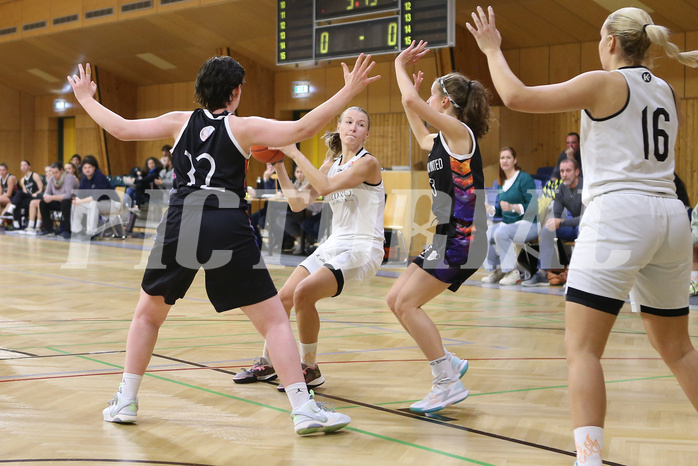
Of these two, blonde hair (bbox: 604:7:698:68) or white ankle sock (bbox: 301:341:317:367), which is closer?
blonde hair (bbox: 604:7:698:68)

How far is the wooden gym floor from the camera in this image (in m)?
2.92

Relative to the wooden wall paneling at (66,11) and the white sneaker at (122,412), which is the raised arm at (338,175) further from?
the wooden wall paneling at (66,11)

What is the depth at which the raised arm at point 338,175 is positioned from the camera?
12.5 feet

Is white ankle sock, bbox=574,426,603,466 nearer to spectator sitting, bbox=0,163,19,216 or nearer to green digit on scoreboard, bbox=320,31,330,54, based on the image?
green digit on scoreboard, bbox=320,31,330,54

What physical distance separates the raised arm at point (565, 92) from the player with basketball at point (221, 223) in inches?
34.1

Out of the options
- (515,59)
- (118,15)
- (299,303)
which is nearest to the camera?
(299,303)

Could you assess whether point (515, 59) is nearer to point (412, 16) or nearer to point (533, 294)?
point (412, 16)

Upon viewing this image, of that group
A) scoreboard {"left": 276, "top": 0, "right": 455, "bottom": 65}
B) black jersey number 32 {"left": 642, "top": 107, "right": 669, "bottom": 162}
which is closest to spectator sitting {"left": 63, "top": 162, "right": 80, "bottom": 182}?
scoreboard {"left": 276, "top": 0, "right": 455, "bottom": 65}

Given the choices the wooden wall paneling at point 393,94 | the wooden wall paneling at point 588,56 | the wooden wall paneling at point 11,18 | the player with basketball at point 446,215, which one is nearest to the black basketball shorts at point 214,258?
the player with basketball at point 446,215

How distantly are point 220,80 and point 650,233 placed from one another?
1.82 metres

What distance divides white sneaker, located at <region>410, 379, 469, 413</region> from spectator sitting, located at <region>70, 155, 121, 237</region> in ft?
38.2

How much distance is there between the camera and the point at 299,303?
3.88 m

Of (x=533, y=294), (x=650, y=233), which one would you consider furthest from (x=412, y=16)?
(x=650, y=233)

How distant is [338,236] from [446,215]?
0.75 meters
